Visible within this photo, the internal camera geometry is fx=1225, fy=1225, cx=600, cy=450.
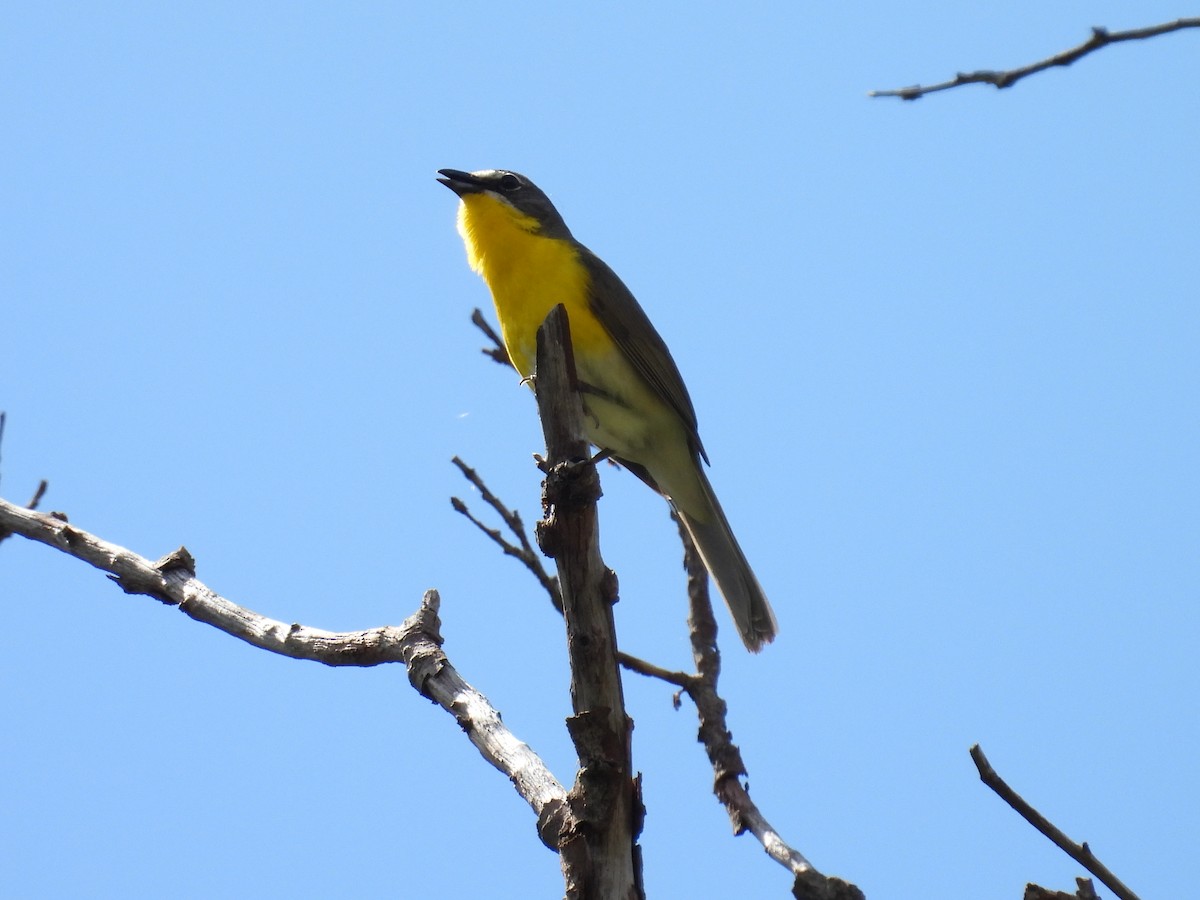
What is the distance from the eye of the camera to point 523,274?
6.35 meters

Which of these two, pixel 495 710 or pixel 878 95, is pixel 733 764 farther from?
pixel 878 95

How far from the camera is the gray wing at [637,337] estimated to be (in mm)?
6359

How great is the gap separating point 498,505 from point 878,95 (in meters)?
2.59

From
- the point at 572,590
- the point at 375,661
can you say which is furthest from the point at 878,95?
the point at 375,661

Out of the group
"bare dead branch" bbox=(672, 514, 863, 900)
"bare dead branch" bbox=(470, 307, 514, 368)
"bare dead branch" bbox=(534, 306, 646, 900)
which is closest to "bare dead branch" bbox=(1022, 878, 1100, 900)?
"bare dead branch" bbox=(672, 514, 863, 900)

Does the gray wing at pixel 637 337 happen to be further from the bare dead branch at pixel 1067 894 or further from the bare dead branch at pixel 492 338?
the bare dead branch at pixel 1067 894

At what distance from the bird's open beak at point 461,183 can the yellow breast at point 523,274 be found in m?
0.05

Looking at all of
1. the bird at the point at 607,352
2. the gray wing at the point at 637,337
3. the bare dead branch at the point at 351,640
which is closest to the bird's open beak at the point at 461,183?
the bird at the point at 607,352

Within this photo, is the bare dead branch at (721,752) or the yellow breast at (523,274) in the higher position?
the yellow breast at (523,274)

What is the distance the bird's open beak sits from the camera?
6.94 m

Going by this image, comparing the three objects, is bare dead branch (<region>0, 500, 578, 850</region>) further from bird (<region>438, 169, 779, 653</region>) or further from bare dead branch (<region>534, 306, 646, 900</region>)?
bird (<region>438, 169, 779, 653</region>)

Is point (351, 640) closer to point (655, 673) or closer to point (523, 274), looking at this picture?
point (655, 673)

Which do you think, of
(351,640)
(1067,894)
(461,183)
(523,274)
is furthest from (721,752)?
(461,183)

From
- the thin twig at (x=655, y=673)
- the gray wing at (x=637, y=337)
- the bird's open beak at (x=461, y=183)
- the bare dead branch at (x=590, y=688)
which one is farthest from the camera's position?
the bird's open beak at (x=461, y=183)
